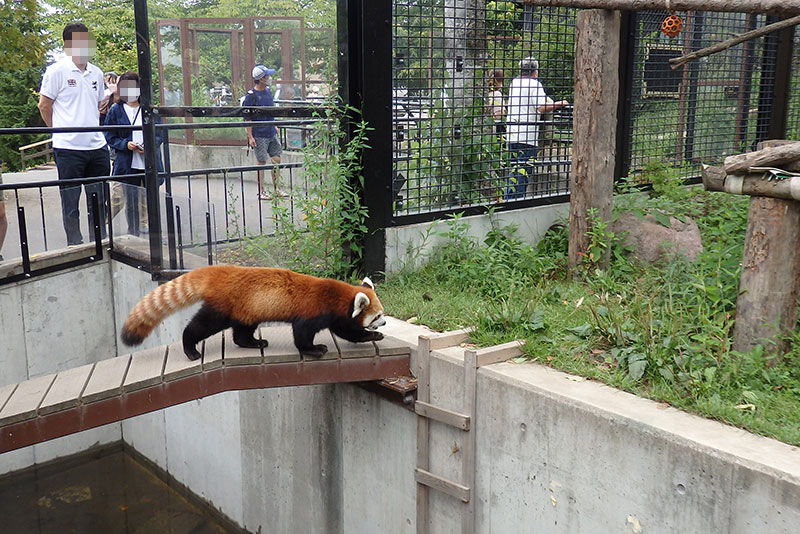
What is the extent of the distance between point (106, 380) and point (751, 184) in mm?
3953

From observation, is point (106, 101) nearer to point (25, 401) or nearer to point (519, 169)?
point (519, 169)

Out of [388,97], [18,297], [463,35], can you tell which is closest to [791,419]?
[388,97]

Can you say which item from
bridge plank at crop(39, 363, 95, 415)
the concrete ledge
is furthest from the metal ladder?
bridge plank at crop(39, 363, 95, 415)

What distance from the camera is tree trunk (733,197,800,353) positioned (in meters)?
4.22

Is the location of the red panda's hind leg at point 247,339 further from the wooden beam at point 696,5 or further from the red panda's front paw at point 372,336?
the wooden beam at point 696,5

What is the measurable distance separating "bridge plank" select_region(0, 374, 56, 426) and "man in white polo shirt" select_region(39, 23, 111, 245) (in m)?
3.93

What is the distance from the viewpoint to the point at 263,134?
6598 millimetres

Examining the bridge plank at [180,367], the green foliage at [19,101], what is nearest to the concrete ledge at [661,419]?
the bridge plank at [180,367]

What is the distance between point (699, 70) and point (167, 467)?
7.34m

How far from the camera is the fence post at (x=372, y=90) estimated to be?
600 centimetres

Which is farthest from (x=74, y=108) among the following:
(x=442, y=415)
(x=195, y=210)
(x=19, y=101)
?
(x=19, y=101)

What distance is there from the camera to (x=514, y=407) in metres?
4.43

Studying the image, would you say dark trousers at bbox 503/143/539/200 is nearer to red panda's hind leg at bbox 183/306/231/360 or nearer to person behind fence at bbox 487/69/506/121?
person behind fence at bbox 487/69/506/121

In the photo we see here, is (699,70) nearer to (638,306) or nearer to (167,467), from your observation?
(638,306)
